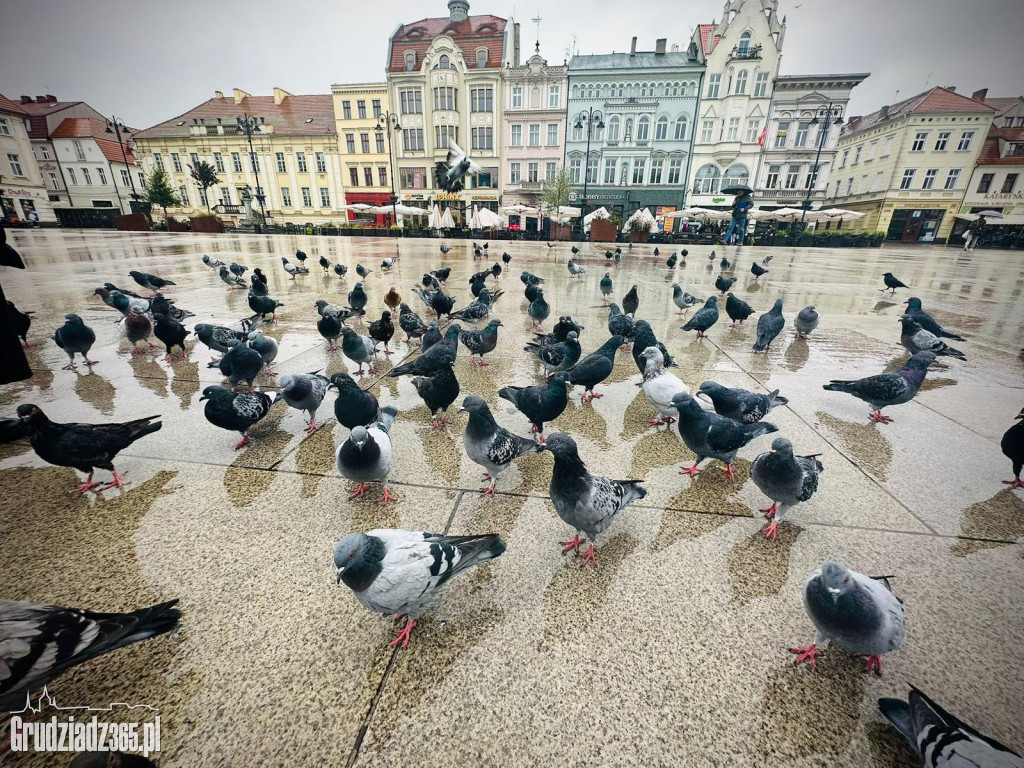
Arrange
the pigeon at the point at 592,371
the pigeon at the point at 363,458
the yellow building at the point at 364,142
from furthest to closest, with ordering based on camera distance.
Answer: the yellow building at the point at 364,142 < the pigeon at the point at 592,371 < the pigeon at the point at 363,458

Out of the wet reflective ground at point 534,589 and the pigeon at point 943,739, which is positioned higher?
the pigeon at point 943,739

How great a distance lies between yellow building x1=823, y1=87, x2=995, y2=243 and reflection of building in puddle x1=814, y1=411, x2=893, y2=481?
57.9 metres

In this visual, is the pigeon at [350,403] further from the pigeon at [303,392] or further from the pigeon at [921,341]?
the pigeon at [921,341]

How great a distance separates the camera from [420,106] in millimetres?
46188

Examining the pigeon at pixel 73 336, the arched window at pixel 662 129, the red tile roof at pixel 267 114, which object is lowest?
the pigeon at pixel 73 336

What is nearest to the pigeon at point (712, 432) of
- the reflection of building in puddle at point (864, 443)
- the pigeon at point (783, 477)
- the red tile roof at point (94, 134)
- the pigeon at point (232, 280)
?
the pigeon at point (783, 477)

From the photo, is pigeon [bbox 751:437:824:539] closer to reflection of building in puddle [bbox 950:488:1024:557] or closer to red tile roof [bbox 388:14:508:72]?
reflection of building in puddle [bbox 950:488:1024:557]

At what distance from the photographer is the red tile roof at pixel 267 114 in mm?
52062

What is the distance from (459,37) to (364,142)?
16.0 meters

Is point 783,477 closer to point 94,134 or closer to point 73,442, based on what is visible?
point 73,442

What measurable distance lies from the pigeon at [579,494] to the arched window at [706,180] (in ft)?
172

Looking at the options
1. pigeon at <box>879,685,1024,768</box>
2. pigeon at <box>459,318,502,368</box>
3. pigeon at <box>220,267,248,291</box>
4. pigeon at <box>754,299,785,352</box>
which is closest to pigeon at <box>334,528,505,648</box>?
pigeon at <box>879,685,1024,768</box>

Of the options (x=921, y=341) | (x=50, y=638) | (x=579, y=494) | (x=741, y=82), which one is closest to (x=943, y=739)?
(x=579, y=494)

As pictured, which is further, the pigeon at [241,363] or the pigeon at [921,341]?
the pigeon at [921,341]
